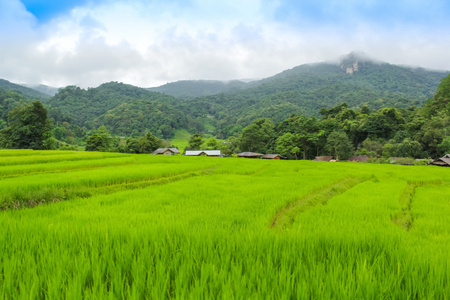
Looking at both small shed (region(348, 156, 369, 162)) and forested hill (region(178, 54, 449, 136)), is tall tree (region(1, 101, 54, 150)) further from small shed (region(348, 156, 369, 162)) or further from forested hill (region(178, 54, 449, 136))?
forested hill (region(178, 54, 449, 136))

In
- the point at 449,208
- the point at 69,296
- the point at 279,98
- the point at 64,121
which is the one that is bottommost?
the point at 449,208

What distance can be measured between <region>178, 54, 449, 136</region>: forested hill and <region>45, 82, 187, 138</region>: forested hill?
3171 cm

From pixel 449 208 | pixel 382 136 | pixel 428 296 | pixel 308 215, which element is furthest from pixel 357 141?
pixel 428 296

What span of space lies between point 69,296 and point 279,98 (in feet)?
492

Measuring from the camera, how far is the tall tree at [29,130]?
128ft

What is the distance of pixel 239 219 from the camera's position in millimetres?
4648

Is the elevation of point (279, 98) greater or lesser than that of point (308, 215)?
greater

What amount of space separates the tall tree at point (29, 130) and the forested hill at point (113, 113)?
160 feet

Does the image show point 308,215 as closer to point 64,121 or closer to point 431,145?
point 431,145

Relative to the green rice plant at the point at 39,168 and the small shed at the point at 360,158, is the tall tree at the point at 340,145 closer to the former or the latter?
the small shed at the point at 360,158

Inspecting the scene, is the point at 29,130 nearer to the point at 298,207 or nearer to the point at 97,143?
the point at 97,143

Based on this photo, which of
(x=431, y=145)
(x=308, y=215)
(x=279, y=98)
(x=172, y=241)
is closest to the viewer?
(x=172, y=241)

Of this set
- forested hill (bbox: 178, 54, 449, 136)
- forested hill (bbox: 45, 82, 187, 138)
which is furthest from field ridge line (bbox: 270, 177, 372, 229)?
forested hill (bbox: 45, 82, 187, 138)

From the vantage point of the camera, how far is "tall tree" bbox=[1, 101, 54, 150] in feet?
128
